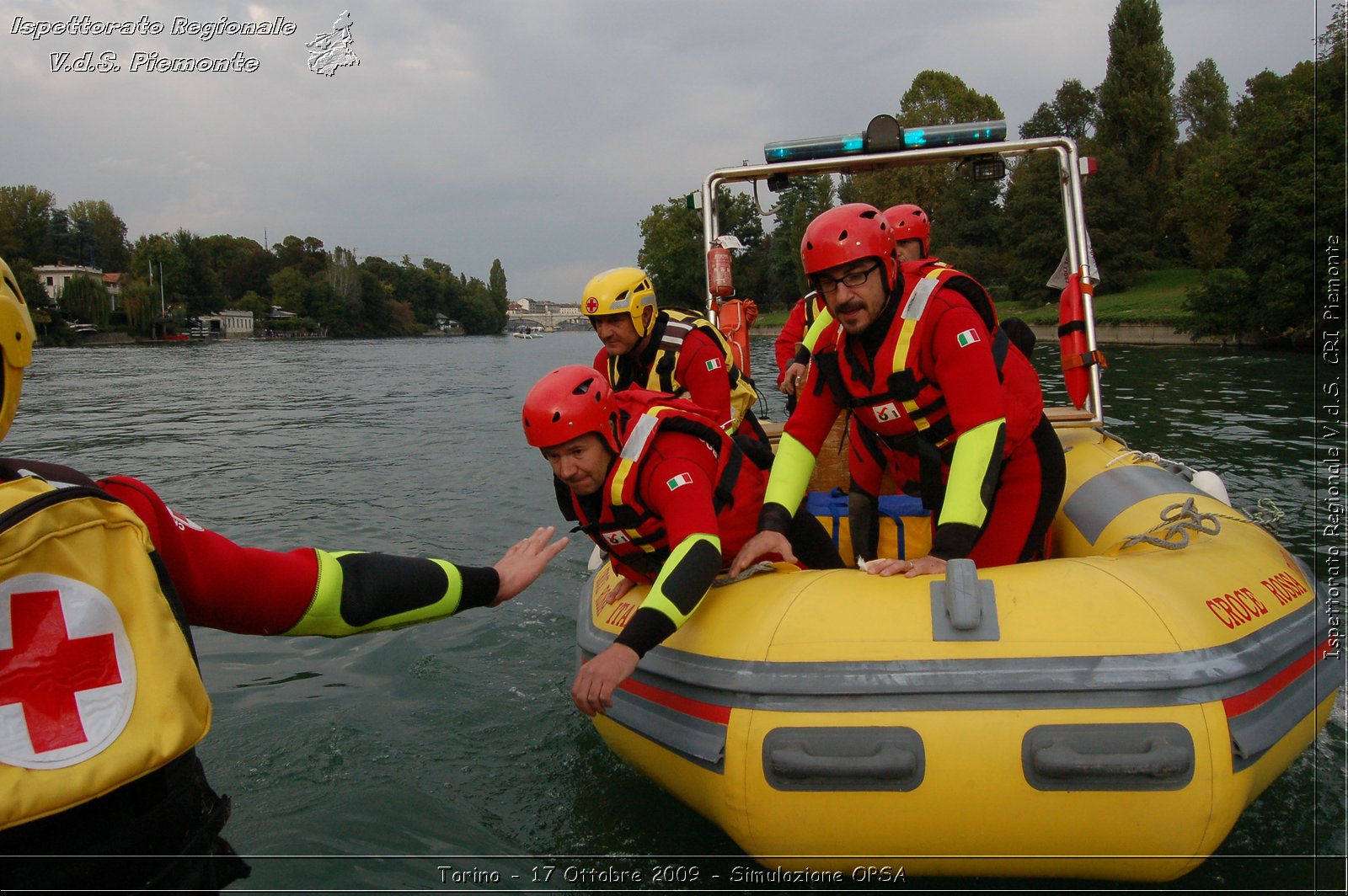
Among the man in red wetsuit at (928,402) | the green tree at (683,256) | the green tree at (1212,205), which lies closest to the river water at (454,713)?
the man in red wetsuit at (928,402)

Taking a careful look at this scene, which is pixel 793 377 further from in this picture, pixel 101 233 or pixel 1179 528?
pixel 101 233

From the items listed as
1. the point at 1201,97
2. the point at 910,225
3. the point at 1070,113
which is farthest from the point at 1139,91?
the point at 910,225

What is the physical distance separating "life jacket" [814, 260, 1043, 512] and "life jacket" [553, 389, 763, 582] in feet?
1.66

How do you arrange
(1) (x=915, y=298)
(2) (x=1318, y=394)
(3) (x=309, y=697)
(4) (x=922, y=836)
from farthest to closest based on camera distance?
(2) (x=1318, y=394) → (3) (x=309, y=697) → (1) (x=915, y=298) → (4) (x=922, y=836)

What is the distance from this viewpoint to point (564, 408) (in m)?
2.89

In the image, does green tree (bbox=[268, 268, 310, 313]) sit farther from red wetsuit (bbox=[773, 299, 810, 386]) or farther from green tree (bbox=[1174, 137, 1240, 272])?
red wetsuit (bbox=[773, 299, 810, 386])

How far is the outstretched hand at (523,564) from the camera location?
2260mm

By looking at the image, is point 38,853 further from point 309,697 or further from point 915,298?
point 309,697

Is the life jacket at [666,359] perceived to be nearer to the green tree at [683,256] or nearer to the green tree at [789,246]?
the green tree at [789,246]

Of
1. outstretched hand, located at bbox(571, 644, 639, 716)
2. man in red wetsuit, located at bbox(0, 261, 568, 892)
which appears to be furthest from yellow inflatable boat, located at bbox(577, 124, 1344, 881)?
man in red wetsuit, located at bbox(0, 261, 568, 892)

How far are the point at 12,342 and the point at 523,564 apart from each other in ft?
4.10

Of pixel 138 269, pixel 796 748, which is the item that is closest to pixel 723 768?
pixel 796 748

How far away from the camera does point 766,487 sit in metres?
3.56

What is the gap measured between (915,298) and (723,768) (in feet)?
5.55
